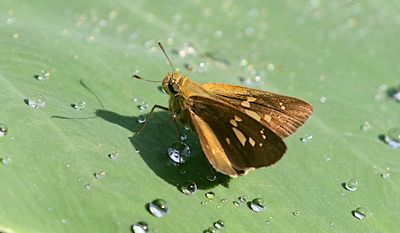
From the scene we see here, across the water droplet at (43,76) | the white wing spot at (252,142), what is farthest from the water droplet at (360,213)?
the water droplet at (43,76)

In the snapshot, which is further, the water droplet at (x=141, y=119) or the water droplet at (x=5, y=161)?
the water droplet at (x=141, y=119)

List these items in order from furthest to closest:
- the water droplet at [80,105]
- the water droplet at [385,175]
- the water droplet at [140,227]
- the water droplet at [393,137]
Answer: the water droplet at [393,137], the water droplet at [385,175], the water droplet at [80,105], the water droplet at [140,227]

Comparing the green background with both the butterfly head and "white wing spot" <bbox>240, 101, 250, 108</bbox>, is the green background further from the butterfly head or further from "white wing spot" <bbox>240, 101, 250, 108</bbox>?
"white wing spot" <bbox>240, 101, 250, 108</bbox>

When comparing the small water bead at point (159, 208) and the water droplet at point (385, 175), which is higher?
the water droplet at point (385, 175)

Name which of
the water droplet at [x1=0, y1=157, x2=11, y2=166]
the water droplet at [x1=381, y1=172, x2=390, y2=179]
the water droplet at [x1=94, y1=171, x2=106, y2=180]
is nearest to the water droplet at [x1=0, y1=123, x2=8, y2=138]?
the water droplet at [x1=0, y1=157, x2=11, y2=166]

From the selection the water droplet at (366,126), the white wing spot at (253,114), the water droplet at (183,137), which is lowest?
the water droplet at (183,137)

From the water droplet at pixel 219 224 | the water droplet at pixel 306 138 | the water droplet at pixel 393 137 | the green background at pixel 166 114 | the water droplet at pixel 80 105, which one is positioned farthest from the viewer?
the water droplet at pixel 393 137

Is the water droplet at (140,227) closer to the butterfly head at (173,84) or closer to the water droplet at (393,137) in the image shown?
the butterfly head at (173,84)
